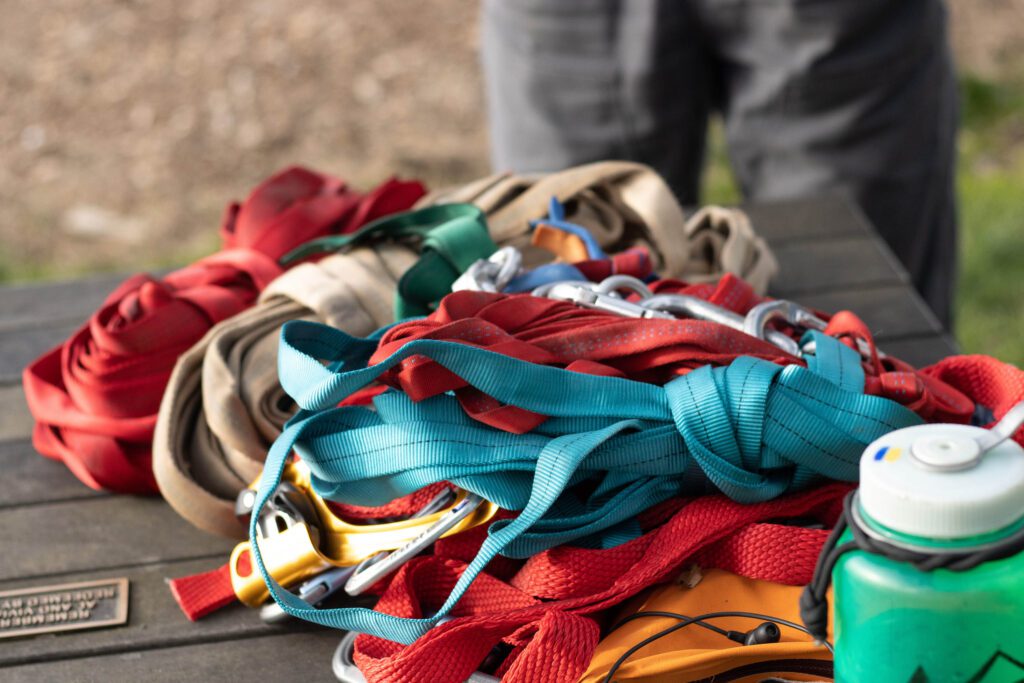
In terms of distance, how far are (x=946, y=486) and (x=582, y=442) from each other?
409 mm

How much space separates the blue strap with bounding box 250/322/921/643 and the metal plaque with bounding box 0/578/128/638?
25cm

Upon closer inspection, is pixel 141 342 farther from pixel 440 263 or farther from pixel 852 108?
pixel 852 108

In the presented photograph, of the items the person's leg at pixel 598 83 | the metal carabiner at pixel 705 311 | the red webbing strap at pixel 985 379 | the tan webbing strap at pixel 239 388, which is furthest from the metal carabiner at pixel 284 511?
the person's leg at pixel 598 83

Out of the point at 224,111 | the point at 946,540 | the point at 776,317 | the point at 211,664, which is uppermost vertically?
the point at 946,540

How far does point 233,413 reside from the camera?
1.38m

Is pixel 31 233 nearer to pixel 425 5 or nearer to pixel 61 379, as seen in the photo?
pixel 425 5

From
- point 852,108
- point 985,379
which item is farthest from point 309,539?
point 852,108

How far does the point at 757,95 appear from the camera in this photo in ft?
7.36

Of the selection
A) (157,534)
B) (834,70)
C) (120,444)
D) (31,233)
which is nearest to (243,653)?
(157,534)

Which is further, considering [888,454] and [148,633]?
[148,633]

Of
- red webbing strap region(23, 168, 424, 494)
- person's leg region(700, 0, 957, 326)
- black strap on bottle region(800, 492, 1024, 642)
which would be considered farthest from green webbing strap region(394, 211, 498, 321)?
person's leg region(700, 0, 957, 326)

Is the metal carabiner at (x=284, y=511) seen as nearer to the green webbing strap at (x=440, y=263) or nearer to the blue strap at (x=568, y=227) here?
the green webbing strap at (x=440, y=263)

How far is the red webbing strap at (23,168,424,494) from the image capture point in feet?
4.83

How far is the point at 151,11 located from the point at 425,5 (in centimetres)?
115
